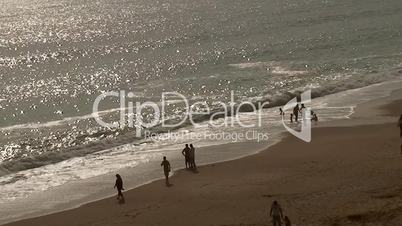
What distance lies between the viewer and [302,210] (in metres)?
19.4

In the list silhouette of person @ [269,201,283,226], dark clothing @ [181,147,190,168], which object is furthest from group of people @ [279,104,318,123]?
silhouette of person @ [269,201,283,226]

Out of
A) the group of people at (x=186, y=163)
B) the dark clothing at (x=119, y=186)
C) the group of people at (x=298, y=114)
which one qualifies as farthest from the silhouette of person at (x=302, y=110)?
the dark clothing at (x=119, y=186)

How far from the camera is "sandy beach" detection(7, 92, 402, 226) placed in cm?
1903

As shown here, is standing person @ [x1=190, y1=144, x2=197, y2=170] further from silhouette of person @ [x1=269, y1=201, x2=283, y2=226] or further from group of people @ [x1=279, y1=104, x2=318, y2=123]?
group of people @ [x1=279, y1=104, x2=318, y2=123]

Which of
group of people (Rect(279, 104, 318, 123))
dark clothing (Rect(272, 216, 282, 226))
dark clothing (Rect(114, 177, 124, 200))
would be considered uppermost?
group of people (Rect(279, 104, 318, 123))

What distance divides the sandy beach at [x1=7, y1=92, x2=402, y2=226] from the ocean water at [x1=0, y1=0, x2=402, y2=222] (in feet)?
6.86

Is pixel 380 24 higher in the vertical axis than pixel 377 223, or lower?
higher

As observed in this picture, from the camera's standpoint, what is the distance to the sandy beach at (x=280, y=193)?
62.4 ft

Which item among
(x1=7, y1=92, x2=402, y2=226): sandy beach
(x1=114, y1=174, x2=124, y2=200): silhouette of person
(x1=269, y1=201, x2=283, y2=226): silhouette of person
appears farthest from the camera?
(x1=114, y1=174, x2=124, y2=200): silhouette of person

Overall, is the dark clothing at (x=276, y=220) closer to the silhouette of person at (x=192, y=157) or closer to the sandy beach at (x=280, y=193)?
the sandy beach at (x=280, y=193)

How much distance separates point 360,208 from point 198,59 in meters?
40.0

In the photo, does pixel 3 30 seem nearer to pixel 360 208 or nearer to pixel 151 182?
pixel 151 182

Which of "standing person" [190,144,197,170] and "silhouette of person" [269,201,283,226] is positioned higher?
"standing person" [190,144,197,170]

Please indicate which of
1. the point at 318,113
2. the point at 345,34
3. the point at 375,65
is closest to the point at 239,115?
the point at 318,113
